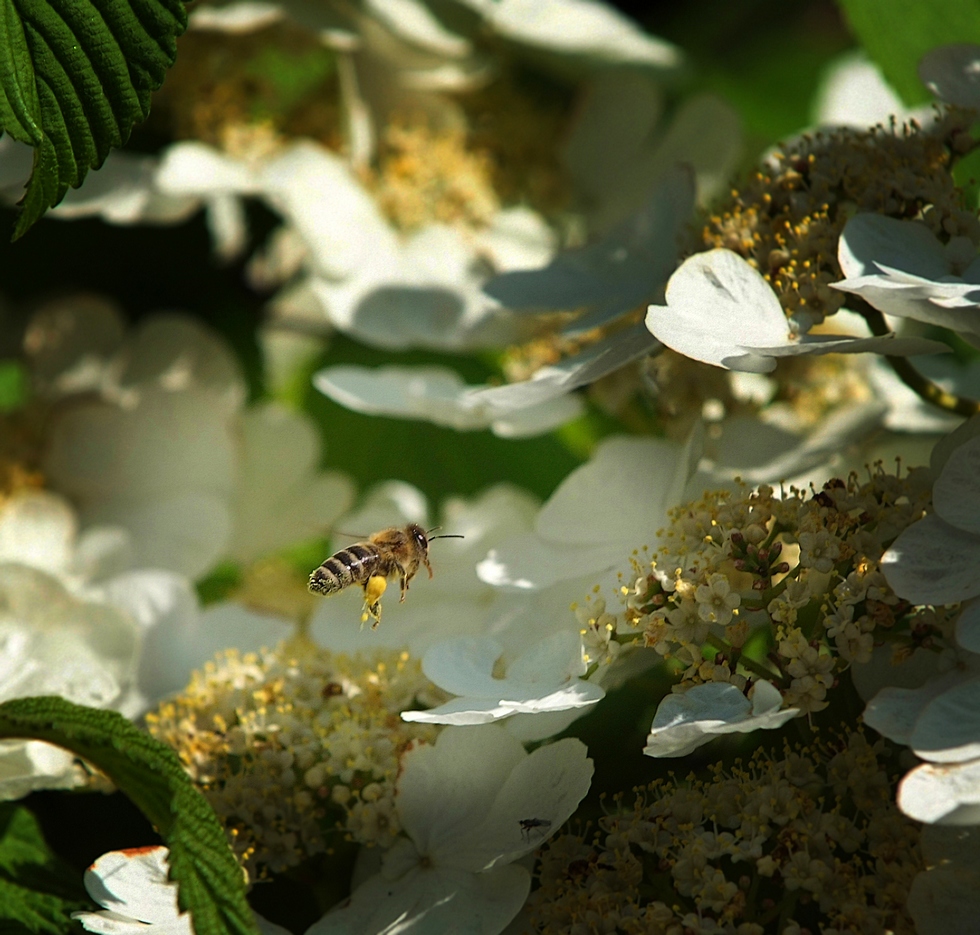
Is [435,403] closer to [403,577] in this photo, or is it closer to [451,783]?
[403,577]

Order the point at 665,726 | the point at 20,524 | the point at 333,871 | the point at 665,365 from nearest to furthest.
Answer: the point at 665,726
the point at 333,871
the point at 665,365
the point at 20,524

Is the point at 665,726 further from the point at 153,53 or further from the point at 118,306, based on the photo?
the point at 118,306

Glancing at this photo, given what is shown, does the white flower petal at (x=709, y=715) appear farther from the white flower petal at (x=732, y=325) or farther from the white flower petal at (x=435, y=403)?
the white flower petal at (x=435, y=403)

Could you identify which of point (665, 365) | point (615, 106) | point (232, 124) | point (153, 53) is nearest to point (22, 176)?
point (153, 53)

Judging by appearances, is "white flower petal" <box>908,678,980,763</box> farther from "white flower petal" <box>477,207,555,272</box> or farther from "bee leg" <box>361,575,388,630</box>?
"white flower petal" <box>477,207,555,272</box>

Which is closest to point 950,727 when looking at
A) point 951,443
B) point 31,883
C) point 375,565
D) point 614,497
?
point 951,443

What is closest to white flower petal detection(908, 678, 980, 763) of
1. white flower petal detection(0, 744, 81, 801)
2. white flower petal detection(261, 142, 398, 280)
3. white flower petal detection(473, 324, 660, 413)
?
white flower petal detection(473, 324, 660, 413)

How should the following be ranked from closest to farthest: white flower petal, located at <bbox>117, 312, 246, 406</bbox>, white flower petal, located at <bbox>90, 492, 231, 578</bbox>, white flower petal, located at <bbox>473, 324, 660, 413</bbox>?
white flower petal, located at <bbox>473, 324, 660, 413</bbox> → white flower petal, located at <bbox>90, 492, 231, 578</bbox> → white flower petal, located at <bbox>117, 312, 246, 406</bbox>
